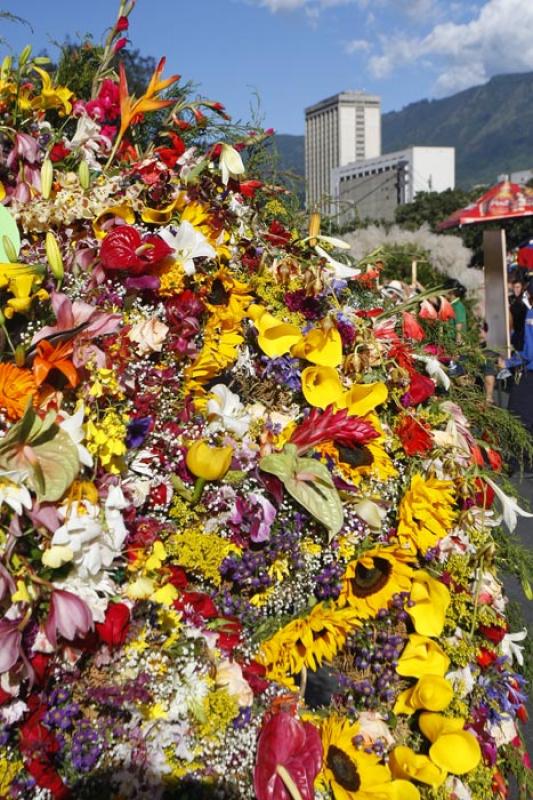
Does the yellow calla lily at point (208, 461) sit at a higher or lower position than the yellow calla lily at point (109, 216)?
lower

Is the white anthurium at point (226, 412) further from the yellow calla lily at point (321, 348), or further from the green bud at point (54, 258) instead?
the green bud at point (54, 258)

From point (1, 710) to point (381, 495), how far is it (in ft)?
2.91

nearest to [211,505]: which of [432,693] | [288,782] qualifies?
[288,782]

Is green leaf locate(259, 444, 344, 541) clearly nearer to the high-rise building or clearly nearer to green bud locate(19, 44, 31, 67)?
green bud locate(19, 44, 31, 67)

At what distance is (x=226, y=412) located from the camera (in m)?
1.65

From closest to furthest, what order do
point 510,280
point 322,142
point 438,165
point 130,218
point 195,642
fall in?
point 195,642
point 130,218
point 510,280
point 438,165
point 322,142

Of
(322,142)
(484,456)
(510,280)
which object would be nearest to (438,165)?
(322,142)

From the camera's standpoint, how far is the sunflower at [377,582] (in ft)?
5.71

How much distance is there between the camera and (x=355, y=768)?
1609 millimetres

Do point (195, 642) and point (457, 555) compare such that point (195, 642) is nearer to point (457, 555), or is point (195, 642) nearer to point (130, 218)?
point (457, 555)

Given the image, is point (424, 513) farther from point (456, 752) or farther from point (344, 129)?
point (344, 129)

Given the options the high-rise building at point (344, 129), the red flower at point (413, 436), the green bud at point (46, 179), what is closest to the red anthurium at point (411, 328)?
the red flower at point (413, 436)

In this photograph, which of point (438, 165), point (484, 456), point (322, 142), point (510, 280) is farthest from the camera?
point (322, 142)

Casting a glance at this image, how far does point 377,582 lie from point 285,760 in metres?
0.43
